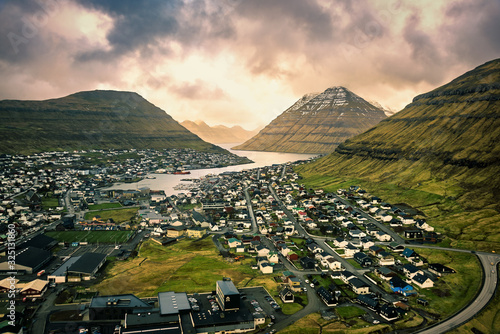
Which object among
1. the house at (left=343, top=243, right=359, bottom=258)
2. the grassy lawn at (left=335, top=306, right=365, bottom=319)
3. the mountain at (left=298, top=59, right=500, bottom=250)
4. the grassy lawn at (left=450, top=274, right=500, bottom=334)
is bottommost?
the grassy lawn at (left=335, top=306, right=365, bottom=319)

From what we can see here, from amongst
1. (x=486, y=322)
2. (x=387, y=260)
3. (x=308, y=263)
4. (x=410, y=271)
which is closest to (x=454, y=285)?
(x=410, y=271)

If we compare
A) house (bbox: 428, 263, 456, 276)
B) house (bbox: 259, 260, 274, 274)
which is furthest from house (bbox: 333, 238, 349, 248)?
house (bbox: 259, 260, 274, 274)

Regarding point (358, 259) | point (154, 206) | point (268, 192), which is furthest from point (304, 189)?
point (358, 259)

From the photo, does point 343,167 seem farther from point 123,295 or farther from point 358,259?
point 123,295

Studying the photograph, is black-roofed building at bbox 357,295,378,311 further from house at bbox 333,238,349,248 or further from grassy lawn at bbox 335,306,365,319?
house at bbox 333,238,349,248

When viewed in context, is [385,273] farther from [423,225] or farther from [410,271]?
[423,225]
